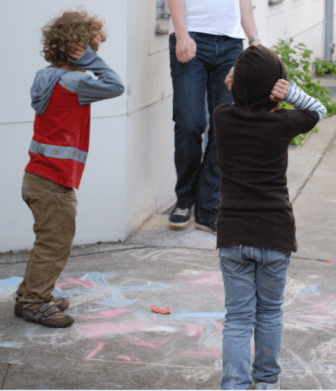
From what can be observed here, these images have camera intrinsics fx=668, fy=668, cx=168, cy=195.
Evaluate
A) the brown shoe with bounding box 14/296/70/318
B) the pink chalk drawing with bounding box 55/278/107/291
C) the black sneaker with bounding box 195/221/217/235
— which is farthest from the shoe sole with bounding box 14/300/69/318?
the black sneaker with bounding box 195/221/217/235

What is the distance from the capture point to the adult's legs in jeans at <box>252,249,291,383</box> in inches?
95.0

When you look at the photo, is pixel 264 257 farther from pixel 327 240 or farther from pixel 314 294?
pixel 327 240

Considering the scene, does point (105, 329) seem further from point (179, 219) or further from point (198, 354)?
point (179, 219)

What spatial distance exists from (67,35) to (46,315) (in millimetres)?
1301

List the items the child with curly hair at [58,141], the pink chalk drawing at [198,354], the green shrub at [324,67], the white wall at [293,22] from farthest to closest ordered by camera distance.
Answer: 1. the green shrub at [324,67]
2. the white wall at [293,22]
3. the child with curly hair at [58,141]
4. the pink chalk drawing at [198,354]

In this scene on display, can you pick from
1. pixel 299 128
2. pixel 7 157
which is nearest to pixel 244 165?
pixel 299 128

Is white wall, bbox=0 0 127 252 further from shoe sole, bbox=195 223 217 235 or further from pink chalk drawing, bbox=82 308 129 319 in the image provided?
pink chalk drawing, bbox=82 308 129 319

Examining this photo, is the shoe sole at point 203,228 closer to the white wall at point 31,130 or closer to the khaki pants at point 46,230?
the white wall at point 31,130

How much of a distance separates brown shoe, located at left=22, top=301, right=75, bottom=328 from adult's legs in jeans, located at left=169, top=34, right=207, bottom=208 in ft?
5.33

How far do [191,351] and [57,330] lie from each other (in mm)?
656

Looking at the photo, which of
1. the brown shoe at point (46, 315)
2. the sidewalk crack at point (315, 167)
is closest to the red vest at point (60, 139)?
the brown shoe at point (46, 315)

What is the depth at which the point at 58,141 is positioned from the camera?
3.11m

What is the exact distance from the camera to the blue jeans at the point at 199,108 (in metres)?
4.32

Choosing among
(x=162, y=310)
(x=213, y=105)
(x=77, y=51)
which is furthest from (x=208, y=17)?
(x=162, y=310)
